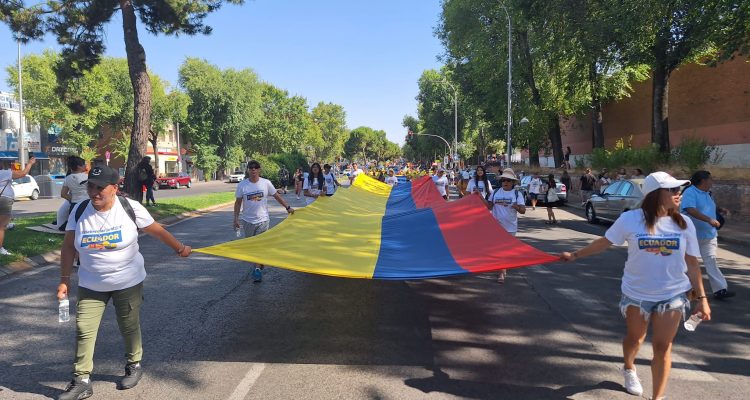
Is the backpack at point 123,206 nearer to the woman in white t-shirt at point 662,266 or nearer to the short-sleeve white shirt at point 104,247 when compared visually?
the short-sleeve white shirt at point 104,247

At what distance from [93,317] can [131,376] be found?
0.60m

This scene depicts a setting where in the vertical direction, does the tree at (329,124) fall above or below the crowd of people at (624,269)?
above

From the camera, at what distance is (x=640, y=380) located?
403 centimetres

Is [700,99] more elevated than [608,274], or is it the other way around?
[700,99]

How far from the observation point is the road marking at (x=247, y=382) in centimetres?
373

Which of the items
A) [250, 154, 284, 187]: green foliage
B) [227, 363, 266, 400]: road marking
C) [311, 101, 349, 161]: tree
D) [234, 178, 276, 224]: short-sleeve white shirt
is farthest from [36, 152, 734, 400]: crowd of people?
[311, 101, 349, 161]: tree

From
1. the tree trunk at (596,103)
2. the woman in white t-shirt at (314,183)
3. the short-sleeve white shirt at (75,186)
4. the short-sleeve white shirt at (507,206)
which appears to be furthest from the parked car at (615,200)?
the tree trunk at (596,103)

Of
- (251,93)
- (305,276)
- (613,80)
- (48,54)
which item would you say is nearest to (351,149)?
(251,93)

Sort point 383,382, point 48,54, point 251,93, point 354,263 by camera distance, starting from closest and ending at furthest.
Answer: point 383,382 < point 354,263 < point 48,54 < point 251,93

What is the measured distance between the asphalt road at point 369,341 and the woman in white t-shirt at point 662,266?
71cm

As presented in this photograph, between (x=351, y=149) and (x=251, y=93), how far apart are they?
9716 centimetres

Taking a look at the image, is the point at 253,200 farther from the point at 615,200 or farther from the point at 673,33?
the point at 673,33

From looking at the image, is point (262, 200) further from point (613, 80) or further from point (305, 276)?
point (613, 80)

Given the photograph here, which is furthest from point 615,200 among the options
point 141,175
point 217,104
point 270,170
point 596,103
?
point 217,104
